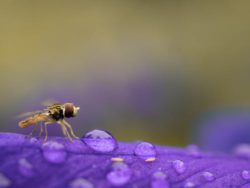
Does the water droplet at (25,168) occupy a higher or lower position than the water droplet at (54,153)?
lower

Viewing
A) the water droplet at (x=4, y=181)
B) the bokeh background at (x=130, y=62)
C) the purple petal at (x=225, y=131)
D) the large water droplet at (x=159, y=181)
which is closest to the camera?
the water droplet at (x=4, y=181)

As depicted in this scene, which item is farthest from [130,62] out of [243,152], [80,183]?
[80,183]

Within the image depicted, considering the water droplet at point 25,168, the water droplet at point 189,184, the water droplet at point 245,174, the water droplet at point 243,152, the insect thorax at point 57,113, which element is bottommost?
the water droplet at point 243,152

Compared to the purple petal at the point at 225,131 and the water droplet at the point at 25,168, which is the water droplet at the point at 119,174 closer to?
the water droplet at the point at 25,168

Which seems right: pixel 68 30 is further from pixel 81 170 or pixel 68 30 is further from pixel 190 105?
pixel 81 170

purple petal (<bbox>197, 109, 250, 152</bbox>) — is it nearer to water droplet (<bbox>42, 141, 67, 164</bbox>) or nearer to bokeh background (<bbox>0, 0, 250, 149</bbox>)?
bokeh background (<bbox>0, 0, 250, 149</bbox>)

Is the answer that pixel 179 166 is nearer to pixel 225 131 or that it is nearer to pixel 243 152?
pixel 243 152

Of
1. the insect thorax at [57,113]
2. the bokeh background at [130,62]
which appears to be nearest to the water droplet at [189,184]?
the insect thorax at [57,113]
